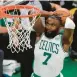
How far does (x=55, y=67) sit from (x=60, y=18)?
579 mm

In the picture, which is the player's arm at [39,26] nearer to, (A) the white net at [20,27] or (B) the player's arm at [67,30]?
(A) the white net at [20,27]

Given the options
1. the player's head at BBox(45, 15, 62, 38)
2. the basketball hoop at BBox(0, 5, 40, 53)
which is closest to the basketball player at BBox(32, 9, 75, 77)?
the player's head at BBox(45, 15, 62, 38)

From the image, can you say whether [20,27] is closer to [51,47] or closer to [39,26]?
[39,26]

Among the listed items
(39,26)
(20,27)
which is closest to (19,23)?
(20,27)

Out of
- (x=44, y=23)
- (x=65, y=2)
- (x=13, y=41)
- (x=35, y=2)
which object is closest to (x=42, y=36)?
(x=44, y=23)

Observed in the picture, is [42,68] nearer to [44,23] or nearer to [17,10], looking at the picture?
[44,23]

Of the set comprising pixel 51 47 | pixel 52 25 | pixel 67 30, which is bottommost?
pixel 51 47

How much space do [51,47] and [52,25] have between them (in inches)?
10.2

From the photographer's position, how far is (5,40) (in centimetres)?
312

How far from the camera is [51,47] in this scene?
284cm

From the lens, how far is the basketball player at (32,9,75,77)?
9.11ft

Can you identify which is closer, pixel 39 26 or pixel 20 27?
pixel 20 27

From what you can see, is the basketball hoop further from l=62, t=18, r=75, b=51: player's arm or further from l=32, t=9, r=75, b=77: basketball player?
l=62, t=18, r=75, b=51: player's arm

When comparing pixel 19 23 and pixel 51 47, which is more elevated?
pixel 19 23
